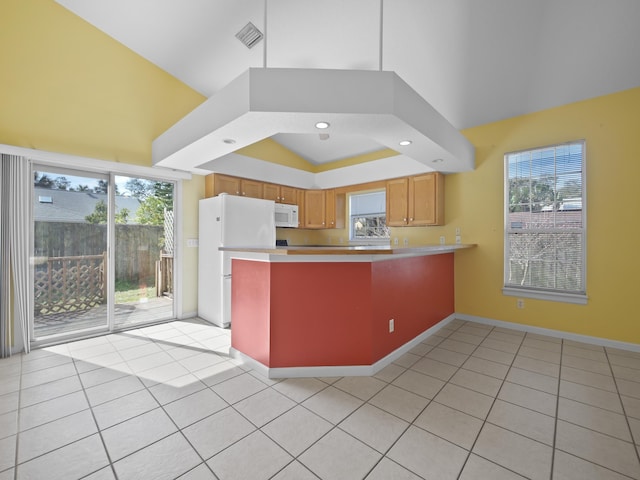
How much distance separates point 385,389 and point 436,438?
22.7 inches

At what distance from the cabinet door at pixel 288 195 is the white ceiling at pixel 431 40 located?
206cm

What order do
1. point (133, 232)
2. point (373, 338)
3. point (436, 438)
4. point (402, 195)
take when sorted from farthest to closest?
point (402, 195) < point (133, 232) < point (373, 338) < point (436, 438)

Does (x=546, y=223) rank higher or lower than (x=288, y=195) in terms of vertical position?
lower

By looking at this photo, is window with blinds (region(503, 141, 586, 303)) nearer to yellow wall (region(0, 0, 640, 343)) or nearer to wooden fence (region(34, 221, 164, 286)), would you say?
yellow wall (region(0, 0, 640, 343))

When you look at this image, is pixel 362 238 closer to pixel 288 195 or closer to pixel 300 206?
pixel 300 206

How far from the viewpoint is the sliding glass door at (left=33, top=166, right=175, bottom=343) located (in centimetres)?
315

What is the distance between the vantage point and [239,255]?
2801 mm

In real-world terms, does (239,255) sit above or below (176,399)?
above

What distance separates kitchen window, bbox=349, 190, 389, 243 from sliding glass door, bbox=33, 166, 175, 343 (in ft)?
10.5

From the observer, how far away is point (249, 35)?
2977 mm

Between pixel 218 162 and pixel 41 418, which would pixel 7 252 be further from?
pixel 218 162

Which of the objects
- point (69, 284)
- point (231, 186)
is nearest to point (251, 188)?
point (231, 186)

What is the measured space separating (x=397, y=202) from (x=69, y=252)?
448 cm

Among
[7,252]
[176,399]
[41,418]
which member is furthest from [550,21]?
[7,252]
